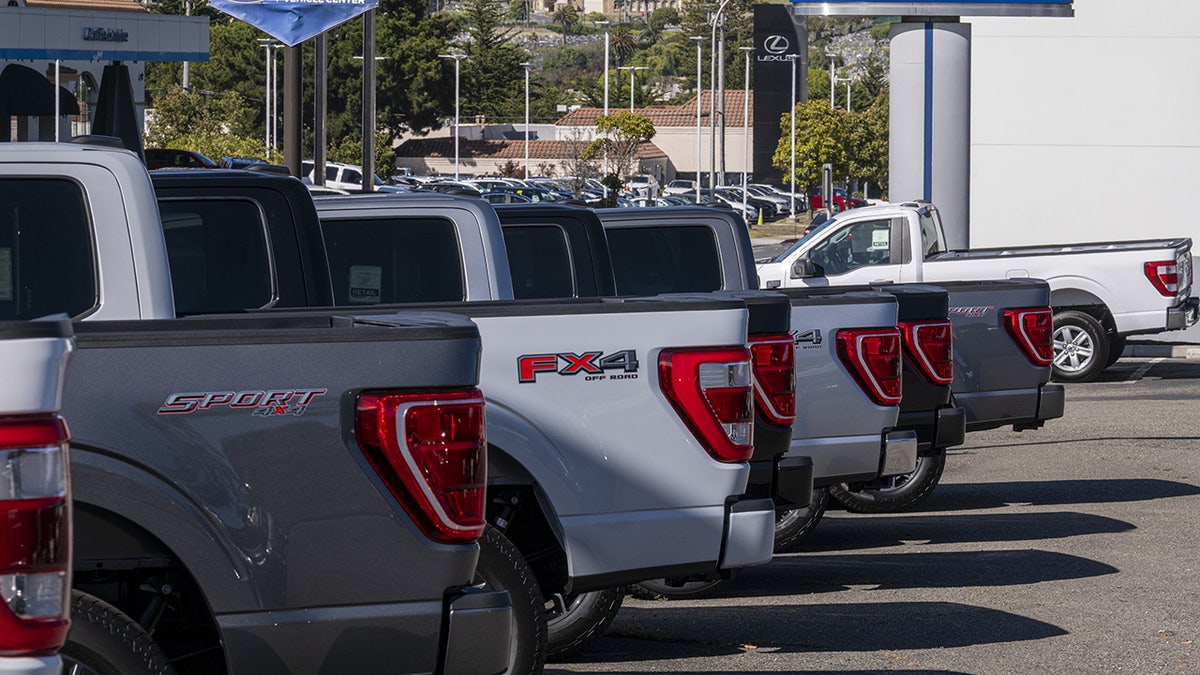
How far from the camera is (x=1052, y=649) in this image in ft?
25.8

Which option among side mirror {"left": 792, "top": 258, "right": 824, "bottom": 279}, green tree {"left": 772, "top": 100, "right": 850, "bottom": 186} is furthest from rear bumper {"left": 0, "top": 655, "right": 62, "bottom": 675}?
green tree {"left": 772, "top": 100, "right": 850, "bottom": 186}

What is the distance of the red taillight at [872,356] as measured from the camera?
9.05m

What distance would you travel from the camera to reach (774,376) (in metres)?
7.50

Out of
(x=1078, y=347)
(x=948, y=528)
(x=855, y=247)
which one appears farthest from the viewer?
(x=1078, y=347)

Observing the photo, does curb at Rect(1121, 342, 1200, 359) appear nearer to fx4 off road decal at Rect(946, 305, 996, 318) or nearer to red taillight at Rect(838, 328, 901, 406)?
fx4 off road decal at Rect(946, 305, 996, 318)

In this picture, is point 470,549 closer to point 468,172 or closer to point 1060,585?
point 1060,585

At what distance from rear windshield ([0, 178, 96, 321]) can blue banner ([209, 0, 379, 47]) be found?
7.95 metres

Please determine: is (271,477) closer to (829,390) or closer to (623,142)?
(829,390)

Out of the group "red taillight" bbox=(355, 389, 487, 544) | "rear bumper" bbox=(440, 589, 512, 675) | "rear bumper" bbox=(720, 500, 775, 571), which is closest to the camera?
"red taillight" bbox=(355, 389, 487, 544)

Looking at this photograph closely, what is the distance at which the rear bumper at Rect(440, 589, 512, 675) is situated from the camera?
462 centimetres

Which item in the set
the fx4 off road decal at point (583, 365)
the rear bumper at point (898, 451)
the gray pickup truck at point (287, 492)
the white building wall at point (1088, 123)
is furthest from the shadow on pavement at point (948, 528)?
the white building wall at point (1088, 123)

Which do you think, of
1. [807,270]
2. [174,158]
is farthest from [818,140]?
[807,270]

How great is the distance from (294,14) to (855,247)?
8067 mm

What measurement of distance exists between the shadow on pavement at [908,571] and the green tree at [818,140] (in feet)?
243
